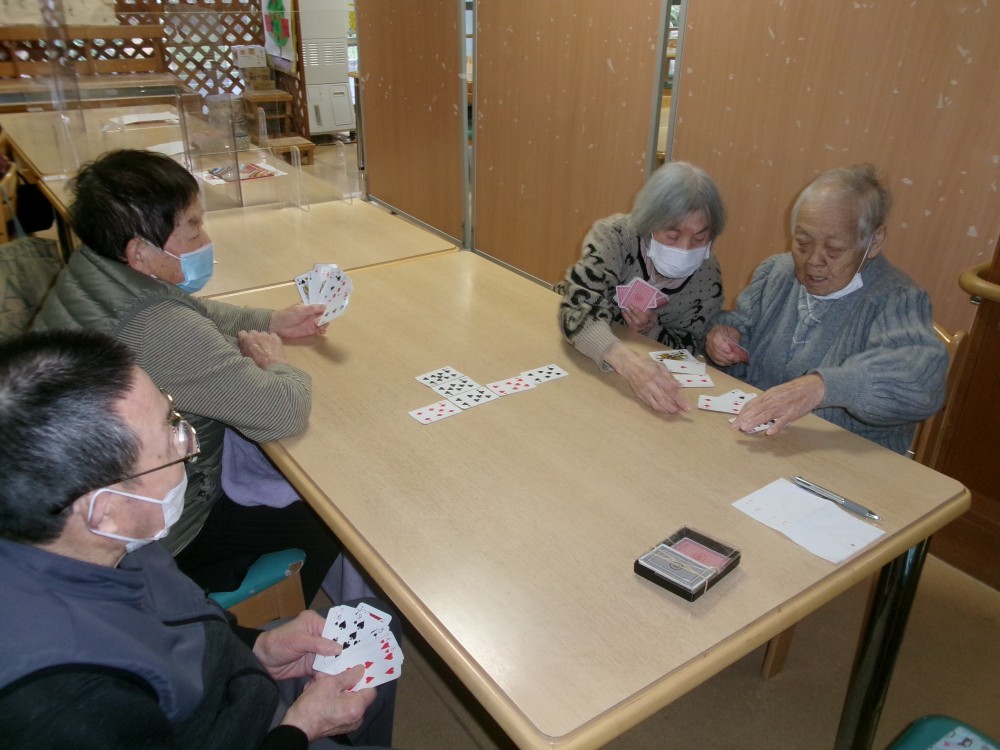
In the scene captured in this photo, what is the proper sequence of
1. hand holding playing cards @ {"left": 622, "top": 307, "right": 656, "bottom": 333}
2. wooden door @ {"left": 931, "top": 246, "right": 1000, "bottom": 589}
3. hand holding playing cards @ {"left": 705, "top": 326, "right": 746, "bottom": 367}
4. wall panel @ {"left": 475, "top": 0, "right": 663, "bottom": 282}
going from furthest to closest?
wall panel @ {"left": 475, "top": 0, "right": 663, "bottom": 282}
wooden door @ {"left": 931, "top": 246, "right": 1000, "bottom": 589}
hand holding playing cards @ {"left": 622, "top": 307, "right": 656, "bottom": 333}
hand holding playing cards @ {"left": 705, "top": 326, "right": 746, "bottom": 367}

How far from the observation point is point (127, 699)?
848mm

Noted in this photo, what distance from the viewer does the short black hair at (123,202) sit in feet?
5.16

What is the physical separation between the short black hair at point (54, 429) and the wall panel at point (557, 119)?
2618 millimetres

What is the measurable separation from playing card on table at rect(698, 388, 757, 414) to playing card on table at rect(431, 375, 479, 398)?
516 millimetres

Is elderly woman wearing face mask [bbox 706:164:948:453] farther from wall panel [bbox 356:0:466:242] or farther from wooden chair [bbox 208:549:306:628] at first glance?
wall panel [bbox 356:0:466:242]

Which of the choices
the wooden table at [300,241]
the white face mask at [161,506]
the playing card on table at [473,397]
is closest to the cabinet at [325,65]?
the wooden table at [300,241]

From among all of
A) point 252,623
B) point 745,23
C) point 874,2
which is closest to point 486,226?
point 745,23

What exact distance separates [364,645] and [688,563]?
0.58m

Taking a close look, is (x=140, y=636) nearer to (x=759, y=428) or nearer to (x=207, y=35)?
(x=759, y=428)

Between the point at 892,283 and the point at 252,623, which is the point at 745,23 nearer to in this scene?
the point at 892,283

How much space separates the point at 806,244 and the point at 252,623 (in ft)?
5.06

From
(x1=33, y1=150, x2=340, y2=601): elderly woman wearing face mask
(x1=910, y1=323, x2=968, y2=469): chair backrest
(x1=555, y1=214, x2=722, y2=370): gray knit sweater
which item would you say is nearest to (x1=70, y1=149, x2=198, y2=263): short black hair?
(x1=33, y1=150, x2=340, y2=601): elderly woman wearing face mask

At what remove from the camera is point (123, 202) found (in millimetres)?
1582

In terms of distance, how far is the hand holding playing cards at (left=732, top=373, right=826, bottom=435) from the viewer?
1559 mm
